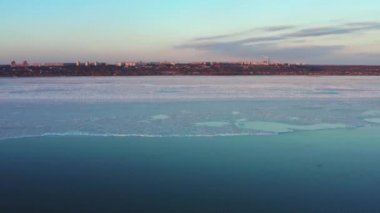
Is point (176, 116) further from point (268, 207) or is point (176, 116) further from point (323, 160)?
point (268, 207)

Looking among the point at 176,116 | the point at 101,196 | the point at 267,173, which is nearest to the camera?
the point at 101,196

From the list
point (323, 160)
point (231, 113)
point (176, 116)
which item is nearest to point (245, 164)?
point (323, 160)

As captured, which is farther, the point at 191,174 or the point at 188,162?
the point at 188,162
